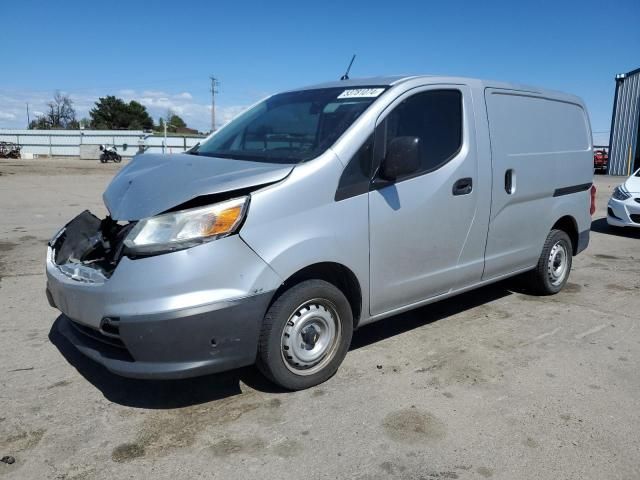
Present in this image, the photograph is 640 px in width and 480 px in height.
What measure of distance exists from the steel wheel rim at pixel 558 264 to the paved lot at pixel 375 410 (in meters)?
0.68

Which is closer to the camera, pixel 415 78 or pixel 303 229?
pixel 303 229

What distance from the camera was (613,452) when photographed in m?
2.77

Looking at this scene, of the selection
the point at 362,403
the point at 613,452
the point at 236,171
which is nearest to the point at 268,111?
the point at 236,171

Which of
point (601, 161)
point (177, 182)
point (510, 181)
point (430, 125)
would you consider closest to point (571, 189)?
point (510, 181)

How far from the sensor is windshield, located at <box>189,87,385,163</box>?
347cm

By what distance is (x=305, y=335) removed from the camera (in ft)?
11.0

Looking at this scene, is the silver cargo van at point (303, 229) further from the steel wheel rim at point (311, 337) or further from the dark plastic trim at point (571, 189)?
the dark plastic trim at point (571, 189)

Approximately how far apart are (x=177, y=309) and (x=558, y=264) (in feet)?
13.9

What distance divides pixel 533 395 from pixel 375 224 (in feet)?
4.82

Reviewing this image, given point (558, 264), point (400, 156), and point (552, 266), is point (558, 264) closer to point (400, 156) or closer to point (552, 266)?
point (552, 266)

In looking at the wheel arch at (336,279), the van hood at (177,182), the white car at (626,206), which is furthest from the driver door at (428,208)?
the white car at (626,206)

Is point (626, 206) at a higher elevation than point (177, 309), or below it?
higher

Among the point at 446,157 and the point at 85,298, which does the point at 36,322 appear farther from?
the point at 446,157

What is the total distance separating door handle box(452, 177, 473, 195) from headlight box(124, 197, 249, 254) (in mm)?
1817
